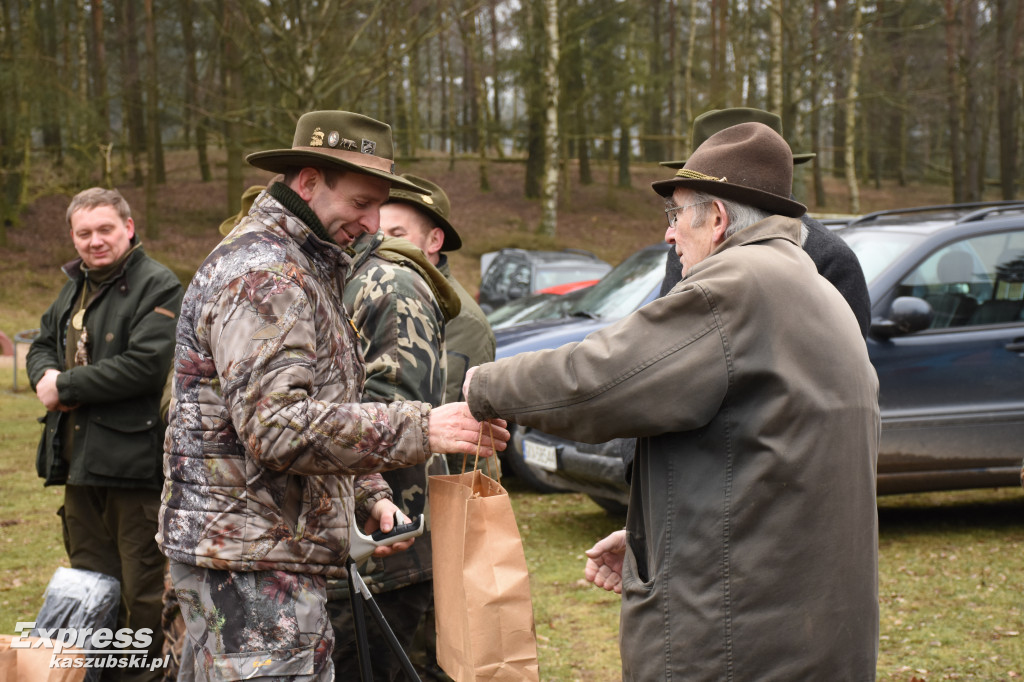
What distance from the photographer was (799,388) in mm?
2219

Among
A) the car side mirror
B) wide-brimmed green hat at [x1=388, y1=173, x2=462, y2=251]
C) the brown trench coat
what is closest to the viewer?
the brown trench coat

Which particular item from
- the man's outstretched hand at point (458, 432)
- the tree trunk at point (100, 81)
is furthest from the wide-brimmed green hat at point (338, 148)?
the tree trunk at point (100, 81)

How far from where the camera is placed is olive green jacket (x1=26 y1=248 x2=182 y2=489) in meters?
4.85

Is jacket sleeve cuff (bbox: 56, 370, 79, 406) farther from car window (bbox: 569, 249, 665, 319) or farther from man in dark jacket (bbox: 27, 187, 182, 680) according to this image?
car window (bbox: 569, 249, 665, 319)

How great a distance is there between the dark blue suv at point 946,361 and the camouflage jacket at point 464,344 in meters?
2.31

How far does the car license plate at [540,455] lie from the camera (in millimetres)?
7102

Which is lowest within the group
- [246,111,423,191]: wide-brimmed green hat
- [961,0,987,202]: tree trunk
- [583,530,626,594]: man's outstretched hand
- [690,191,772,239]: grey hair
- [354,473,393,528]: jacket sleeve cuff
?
[583,530,626,594]: man's outstretched hand

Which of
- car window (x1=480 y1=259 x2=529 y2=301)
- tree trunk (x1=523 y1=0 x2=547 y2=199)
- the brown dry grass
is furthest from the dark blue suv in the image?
tree trunk (x1=523 y1=0 x2=547 y2=199)

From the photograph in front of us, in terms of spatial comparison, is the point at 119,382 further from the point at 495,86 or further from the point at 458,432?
the point at 495,86

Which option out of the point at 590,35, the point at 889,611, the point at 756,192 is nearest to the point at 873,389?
the point at 756,192

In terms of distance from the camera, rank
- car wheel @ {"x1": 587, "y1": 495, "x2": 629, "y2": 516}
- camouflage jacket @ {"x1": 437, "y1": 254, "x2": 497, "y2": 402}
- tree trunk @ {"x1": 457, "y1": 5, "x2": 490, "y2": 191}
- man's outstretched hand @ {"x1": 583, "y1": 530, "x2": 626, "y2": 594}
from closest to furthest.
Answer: man's outstretched hand @ {"x1": 583, "y1": 530, "x2": 626, "y2": 594} → camouflage jacket @ {"x1": 437, "y1": 254, "x2": 497, "y2": 402} → car wheel @ {"x1": 587, "y1": 495, "x2": 629, "y2": 516} → tree trunk @ {"x1": 457, "y1": 5, "x2": 490, "y2": 191}

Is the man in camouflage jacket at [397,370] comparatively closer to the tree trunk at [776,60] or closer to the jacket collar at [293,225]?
the jacket collar at [293,225]

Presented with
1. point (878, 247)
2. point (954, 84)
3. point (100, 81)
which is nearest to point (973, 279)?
point (878, 247)

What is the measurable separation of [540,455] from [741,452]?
5.01 metres
